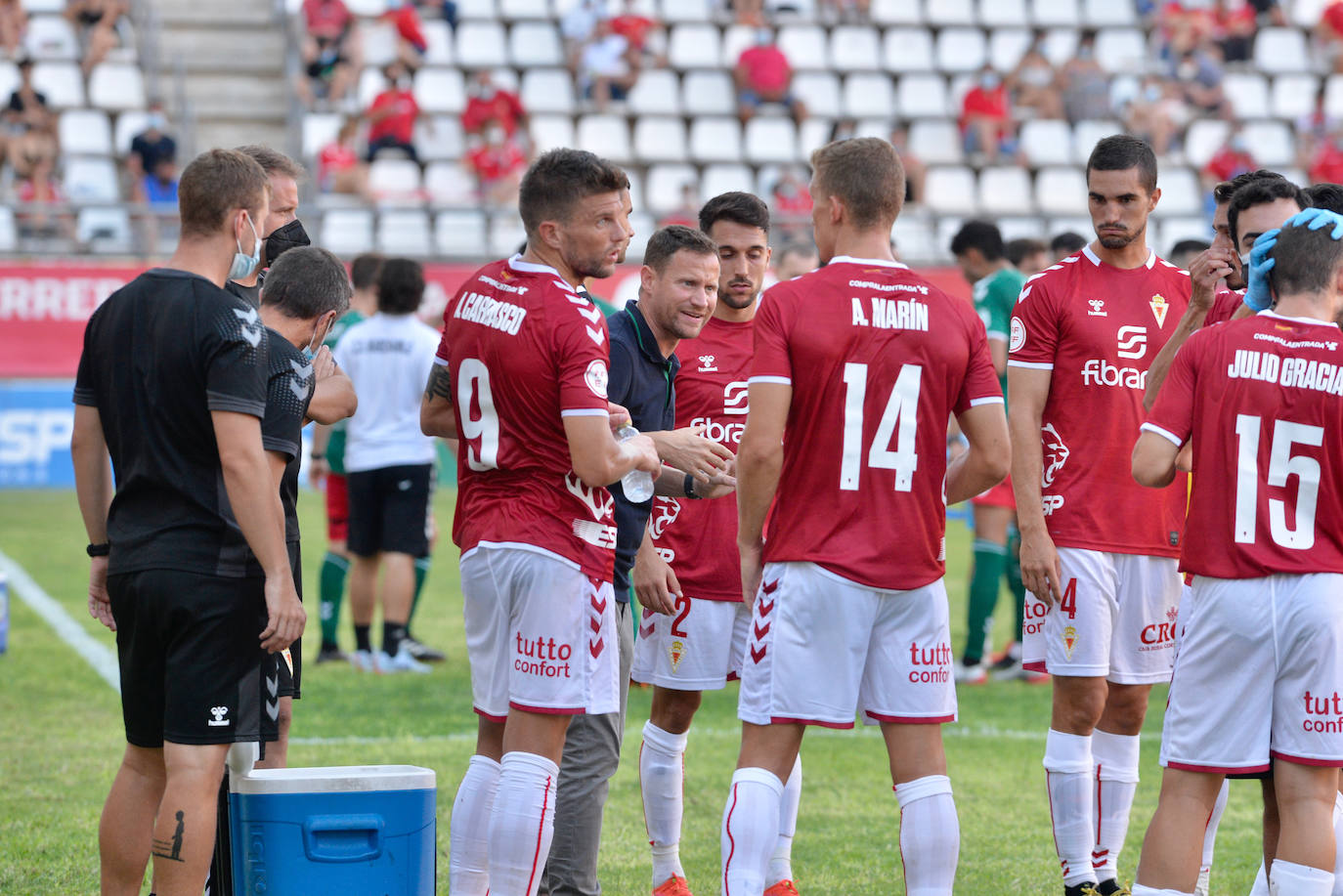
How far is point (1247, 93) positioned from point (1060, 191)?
4791 millimetres

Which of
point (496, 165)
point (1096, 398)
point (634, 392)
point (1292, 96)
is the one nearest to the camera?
point (634, 392)

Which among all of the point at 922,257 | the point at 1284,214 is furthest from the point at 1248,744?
the point at 922,257

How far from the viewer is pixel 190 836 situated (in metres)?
4.20

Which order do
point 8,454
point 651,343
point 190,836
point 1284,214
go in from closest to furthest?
point 190,836
point 1284,214
point 651,343
point 8,454

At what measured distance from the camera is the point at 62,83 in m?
20.6

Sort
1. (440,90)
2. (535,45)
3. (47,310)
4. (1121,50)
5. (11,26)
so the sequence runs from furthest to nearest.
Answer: (1121,50) < (535,45) < (440,90) < (11,26) < (47,310)

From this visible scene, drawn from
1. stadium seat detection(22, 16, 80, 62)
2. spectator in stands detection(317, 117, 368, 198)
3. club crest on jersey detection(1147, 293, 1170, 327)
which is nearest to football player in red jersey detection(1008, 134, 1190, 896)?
club crest on jersey detection(1147, 293, 1170, 327)

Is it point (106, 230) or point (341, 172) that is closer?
point (106, 230)

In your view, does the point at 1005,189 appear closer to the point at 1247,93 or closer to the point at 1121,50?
the point at 1121,50

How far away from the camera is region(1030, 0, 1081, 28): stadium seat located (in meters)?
24.8

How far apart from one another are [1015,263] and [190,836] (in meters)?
7.59

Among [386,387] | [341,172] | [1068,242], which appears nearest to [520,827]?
[386,387]

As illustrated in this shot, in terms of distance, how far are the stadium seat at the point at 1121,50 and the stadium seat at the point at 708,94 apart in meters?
5.95

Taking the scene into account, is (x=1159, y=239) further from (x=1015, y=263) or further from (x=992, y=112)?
(x=1015, y=263)
